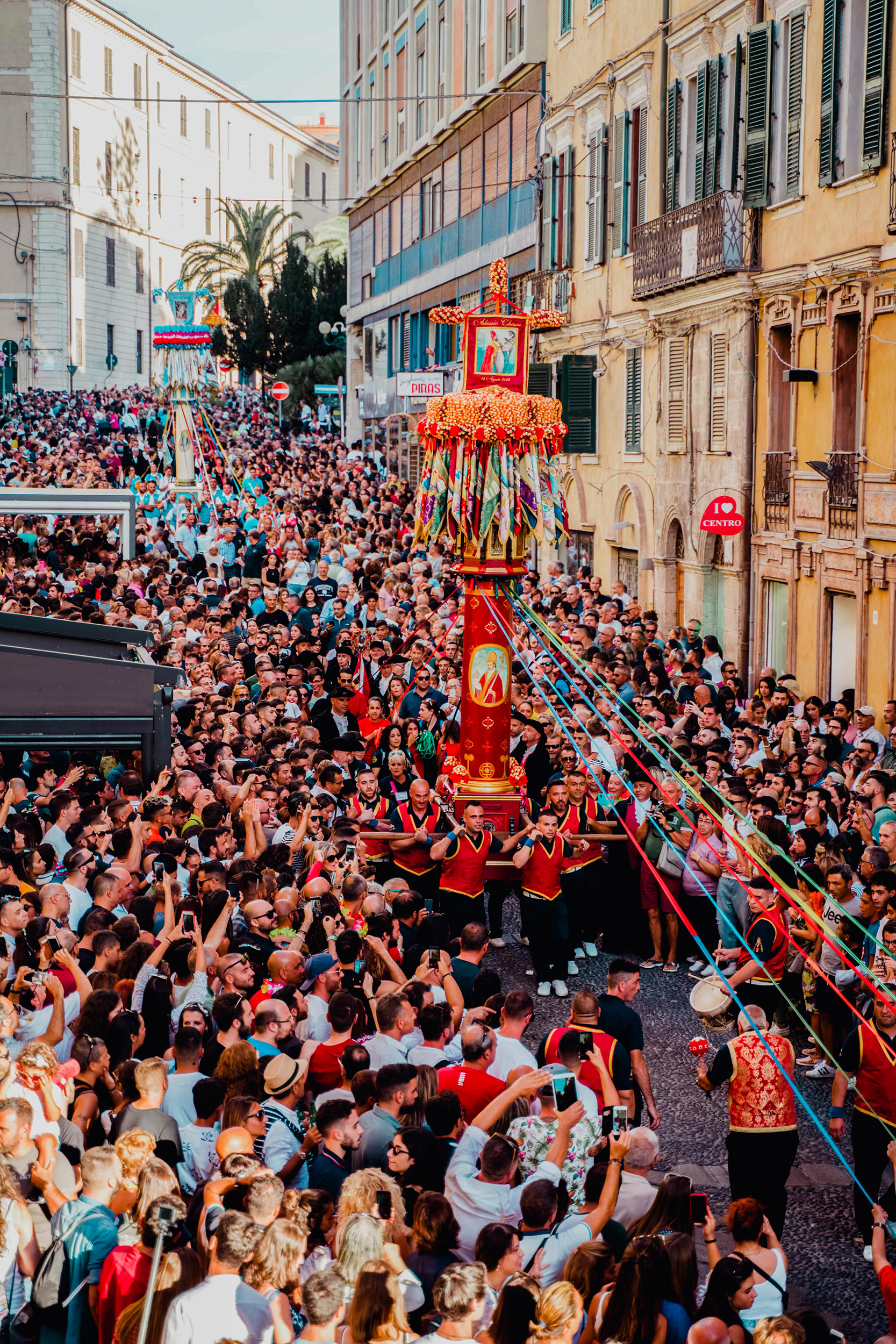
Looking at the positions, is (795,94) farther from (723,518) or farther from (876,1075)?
(876,1075)

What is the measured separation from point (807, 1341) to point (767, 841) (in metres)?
5.19

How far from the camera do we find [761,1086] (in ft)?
23.7

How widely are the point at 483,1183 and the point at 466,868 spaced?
4.97 metres

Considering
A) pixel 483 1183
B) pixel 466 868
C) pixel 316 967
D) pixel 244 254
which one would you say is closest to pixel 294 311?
pixel 244 254

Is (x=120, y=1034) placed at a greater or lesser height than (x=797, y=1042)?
greater

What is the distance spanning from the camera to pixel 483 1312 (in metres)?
5.12

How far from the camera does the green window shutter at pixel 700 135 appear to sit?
2038cm

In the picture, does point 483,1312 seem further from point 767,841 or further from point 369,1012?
point 767,841

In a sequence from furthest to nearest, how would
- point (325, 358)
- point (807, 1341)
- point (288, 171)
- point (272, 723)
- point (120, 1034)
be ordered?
point (288, 171) → point (325, 358) → point (272, 723) → point (120, 1034) → point (807, 1341)

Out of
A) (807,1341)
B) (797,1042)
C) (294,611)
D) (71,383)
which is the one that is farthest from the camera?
(71,383)

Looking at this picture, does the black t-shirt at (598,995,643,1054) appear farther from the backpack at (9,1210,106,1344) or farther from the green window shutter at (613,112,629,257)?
the green window shutter at (613,112,629,257)

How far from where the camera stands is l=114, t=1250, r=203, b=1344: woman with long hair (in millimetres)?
5246

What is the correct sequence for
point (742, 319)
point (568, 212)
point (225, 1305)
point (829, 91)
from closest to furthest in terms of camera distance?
point (225, 1305) → point (829, 91) → point (742, 319) → point (568, 212)

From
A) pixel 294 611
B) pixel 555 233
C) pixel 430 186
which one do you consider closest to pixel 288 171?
pixel 430 186
